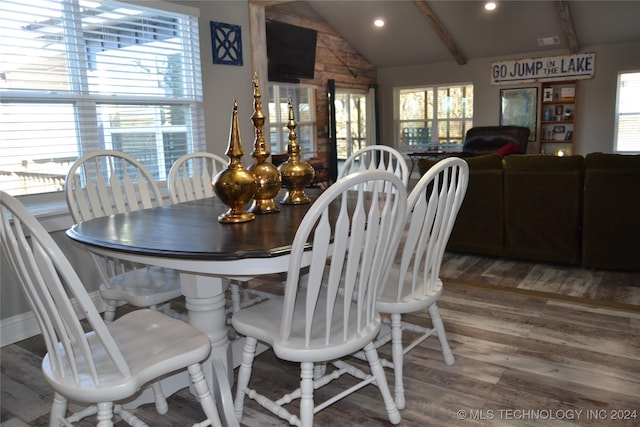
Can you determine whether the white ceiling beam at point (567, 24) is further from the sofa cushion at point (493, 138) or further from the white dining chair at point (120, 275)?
the white dining chair at point (120, 275)

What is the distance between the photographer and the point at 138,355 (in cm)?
153

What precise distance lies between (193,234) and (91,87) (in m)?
2.08

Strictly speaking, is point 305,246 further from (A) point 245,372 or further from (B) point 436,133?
(B) point 436,133

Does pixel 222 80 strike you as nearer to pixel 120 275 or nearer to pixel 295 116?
pixel 120 275

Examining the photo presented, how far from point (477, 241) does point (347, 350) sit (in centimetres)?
270

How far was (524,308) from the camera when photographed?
9.78ft

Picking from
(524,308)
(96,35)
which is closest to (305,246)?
(524,308)

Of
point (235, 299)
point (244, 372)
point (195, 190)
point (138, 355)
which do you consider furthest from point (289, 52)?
point (138, 355)

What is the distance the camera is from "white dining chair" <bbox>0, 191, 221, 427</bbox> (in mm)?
1264

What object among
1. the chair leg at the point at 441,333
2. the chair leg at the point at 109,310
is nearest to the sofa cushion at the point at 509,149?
the chair leg at the point at 441,333

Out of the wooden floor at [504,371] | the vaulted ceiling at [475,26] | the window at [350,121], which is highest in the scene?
the vaulted ceiling at [475,26]

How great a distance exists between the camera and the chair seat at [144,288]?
2.13 m

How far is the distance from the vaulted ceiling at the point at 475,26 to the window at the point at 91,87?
4.65 metres

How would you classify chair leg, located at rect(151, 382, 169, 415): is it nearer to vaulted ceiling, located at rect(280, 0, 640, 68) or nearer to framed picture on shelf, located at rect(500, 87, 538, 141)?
vaulted ceiling, located at rect(280, 0, 640, 68)
